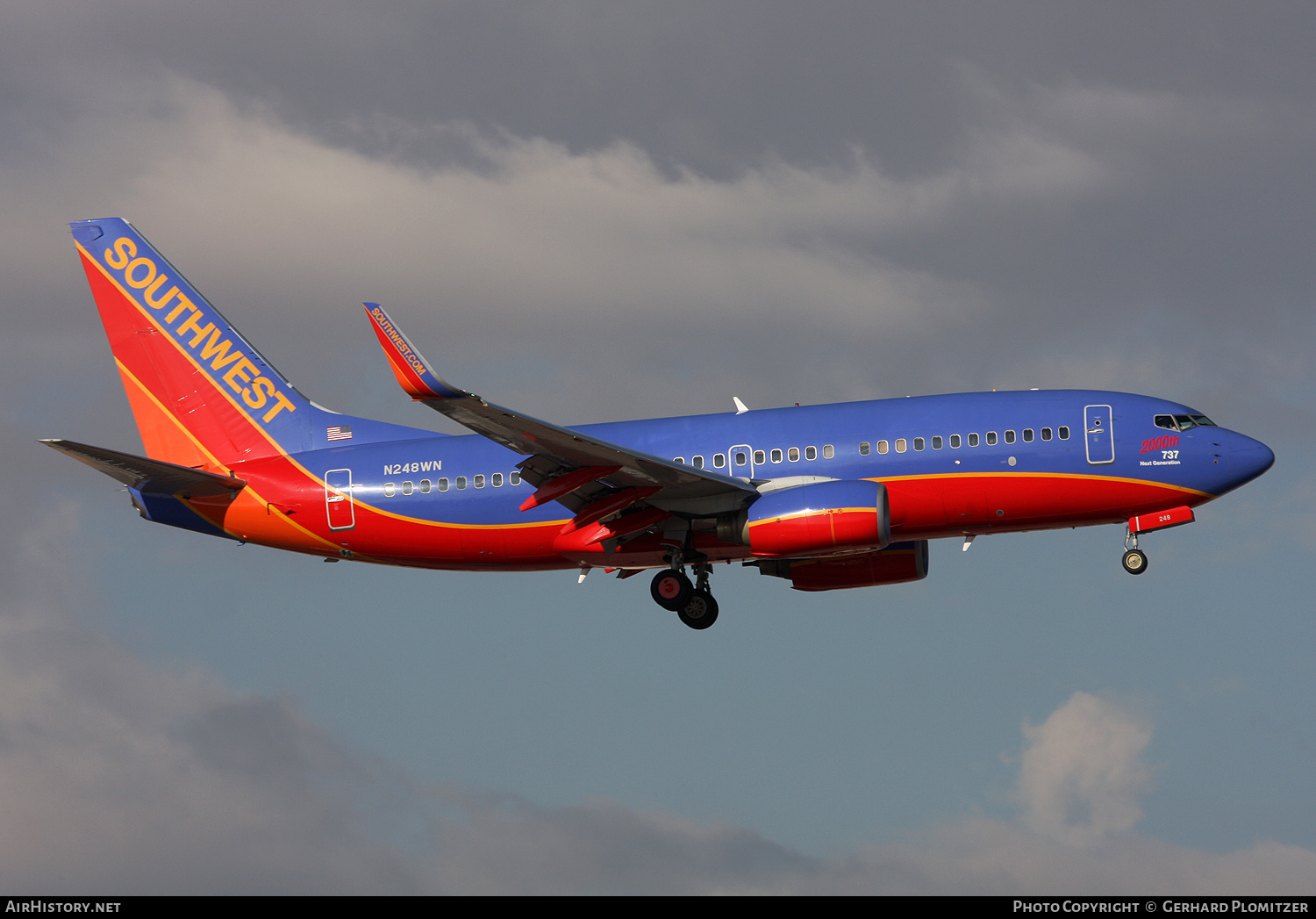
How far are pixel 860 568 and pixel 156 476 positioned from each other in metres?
20.1

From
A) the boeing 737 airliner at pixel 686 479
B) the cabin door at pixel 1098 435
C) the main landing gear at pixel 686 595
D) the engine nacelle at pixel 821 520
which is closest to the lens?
the engine nacelle at pixel 821 520

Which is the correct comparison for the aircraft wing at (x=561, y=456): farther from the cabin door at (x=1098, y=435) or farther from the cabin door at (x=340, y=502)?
the cabin door at (x=1098, y=435)

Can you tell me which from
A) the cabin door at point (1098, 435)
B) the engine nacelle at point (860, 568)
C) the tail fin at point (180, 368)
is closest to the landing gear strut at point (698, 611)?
the engine nacelle at point (860, 568)

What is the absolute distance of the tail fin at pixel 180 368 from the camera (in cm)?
4328

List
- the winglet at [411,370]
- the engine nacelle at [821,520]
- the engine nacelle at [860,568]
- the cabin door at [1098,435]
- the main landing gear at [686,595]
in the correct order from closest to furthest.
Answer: the winglet at [411,370], the engine nacelle at [821,520], the cabin door at [1098,435], the main landing gear at [686,595], the engine nacelle at [860,568]

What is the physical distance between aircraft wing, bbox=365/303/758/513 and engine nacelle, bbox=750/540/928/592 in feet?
18.4

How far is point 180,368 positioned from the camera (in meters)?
44.8

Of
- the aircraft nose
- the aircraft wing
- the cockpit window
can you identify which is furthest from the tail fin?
the aircraft nose

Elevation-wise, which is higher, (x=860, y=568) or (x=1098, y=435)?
(x=1098, y=435)

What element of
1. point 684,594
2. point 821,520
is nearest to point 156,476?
point 684,594

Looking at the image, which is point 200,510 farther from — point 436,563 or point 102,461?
point 436,563

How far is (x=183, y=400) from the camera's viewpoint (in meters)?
44.1

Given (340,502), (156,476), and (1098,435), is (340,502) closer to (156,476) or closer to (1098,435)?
(156,476)

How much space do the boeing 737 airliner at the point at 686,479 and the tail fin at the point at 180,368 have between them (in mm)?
86
